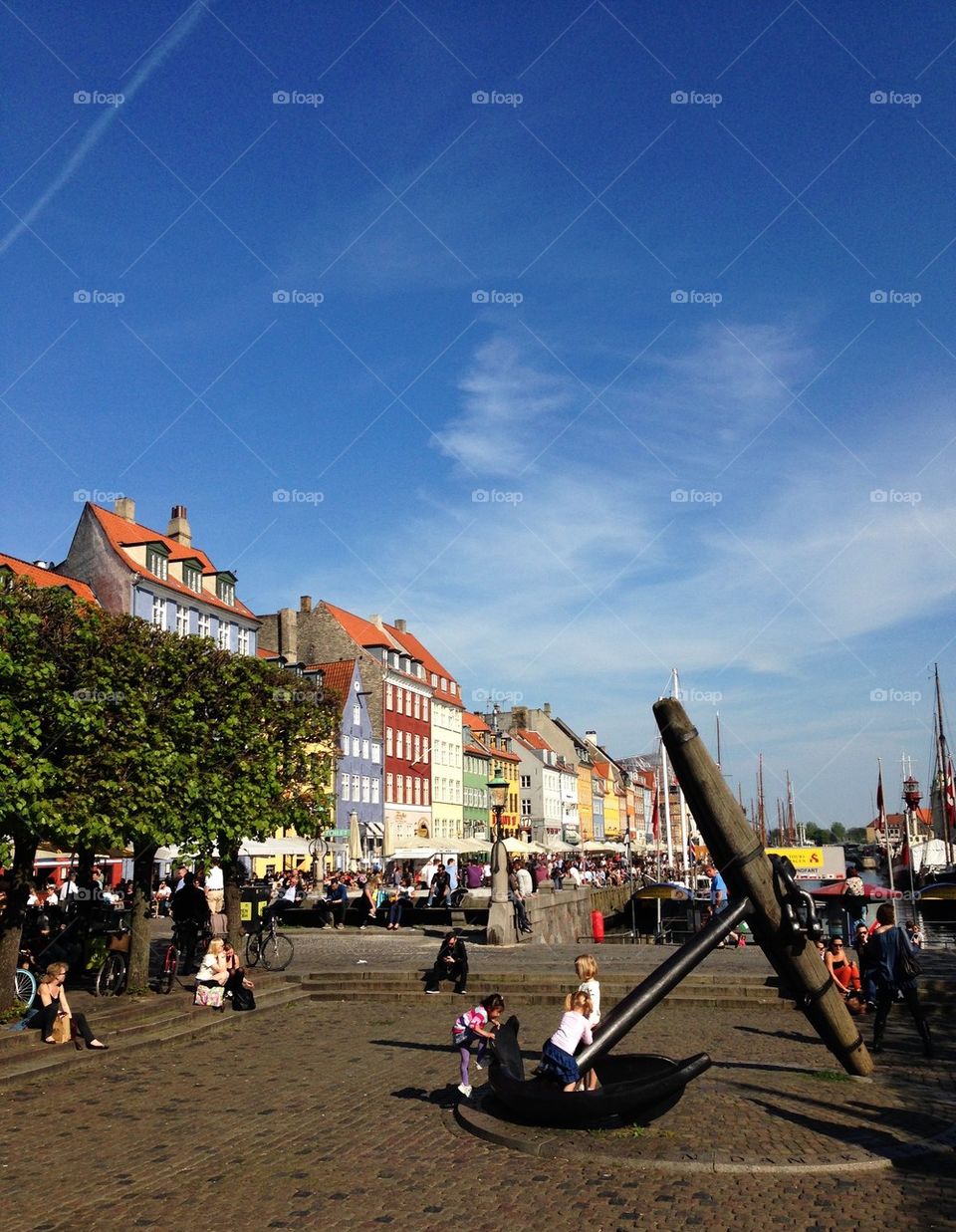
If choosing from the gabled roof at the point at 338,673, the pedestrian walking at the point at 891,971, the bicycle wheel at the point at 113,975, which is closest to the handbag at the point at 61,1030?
the bicycle wheel at the point at 113,975

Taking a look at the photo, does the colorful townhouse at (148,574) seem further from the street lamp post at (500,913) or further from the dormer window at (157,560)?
the street lamp post at (500,913)

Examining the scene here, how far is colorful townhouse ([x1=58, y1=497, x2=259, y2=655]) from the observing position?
4803 cm

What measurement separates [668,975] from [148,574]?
42068 millimetres

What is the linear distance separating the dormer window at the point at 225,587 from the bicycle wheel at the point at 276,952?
3459cm

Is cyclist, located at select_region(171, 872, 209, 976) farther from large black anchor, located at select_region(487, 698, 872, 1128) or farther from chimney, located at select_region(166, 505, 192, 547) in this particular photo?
chimney, located at select_region(166, 505, 192, 547)

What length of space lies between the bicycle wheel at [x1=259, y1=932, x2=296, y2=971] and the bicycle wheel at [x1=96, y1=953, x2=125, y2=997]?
15.6ft

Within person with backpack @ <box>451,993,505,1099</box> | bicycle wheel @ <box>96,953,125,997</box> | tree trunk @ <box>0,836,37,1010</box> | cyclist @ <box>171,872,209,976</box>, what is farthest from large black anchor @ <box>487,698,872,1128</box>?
cyclist @ <box>171,872,209,976</box>

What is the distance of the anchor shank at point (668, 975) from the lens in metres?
10.0

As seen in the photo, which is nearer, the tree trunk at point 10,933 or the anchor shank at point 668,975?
the anchor shank at point 668,975

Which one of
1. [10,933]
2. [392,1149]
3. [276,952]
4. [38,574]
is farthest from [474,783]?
[392,1149]

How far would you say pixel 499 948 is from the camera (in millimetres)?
26734

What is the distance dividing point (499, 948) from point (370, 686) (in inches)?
1861

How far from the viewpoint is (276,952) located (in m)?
23.6

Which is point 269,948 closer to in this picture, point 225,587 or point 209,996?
point 209,996
